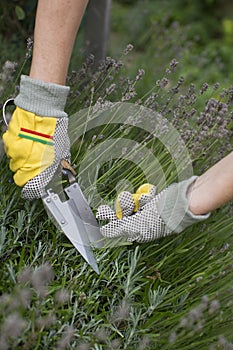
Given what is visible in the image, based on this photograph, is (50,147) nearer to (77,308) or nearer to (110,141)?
(110,141)

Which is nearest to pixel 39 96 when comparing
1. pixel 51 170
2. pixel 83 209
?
pixel 51 170

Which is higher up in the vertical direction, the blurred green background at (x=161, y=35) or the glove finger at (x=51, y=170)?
the glove finger at (x=51, y=170)

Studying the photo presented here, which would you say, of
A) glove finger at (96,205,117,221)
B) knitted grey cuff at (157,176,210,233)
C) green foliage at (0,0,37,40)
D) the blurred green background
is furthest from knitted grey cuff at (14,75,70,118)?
green foliage at (0,0,37,40)

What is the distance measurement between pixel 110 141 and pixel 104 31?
1676 mm

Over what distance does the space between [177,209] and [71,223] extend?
36cm

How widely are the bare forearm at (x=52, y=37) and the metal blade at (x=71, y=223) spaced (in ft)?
1.39

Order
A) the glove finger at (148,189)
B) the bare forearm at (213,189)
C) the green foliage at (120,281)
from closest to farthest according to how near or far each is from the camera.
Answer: the green foliage at (120,281), the bare forearm at (213,189), the glove finger at (148,189)

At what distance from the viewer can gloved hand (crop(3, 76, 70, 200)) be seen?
204 centimetres

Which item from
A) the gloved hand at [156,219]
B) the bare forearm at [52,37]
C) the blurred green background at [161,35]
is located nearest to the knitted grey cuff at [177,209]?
the gloved hand at [156,219]

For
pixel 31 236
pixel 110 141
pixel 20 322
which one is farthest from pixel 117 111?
pixel 20 322

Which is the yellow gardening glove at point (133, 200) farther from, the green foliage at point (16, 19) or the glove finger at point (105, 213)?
the green foliage at point (16, 19)

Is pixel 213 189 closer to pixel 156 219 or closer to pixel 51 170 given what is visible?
pixel 156 219

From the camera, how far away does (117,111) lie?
2389 millimetres

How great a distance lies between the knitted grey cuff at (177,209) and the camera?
2.04 m
